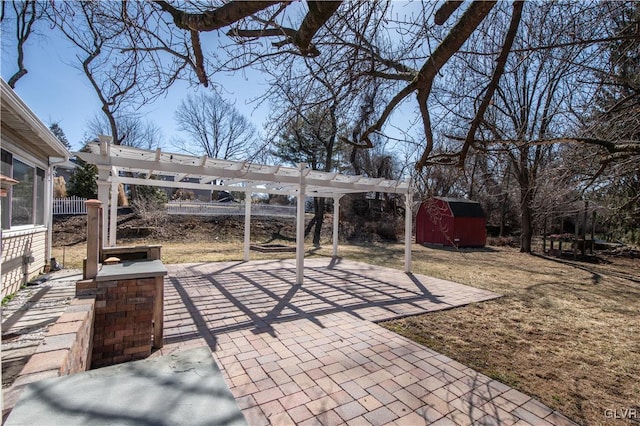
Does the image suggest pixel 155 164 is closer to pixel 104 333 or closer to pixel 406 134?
pixel 104 333

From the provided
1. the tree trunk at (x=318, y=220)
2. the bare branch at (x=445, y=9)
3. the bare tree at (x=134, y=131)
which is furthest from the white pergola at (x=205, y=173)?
the bare tree at (x=134, y=131)

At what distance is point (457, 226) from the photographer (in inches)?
644

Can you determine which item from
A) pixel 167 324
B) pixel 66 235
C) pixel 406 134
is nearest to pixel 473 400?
pixel 406 134

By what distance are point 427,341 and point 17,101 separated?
530cm

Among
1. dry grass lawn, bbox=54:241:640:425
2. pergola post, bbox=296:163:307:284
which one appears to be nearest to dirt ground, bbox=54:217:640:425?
dry grass lawn, bbox=54:241:640:425

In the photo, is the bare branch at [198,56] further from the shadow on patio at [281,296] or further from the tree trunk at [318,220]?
the tree trunk at [318,220]

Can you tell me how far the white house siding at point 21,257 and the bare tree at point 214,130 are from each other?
17.5 metres

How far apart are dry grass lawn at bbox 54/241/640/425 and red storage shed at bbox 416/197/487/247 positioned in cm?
775

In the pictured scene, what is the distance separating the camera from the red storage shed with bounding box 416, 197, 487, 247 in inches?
639

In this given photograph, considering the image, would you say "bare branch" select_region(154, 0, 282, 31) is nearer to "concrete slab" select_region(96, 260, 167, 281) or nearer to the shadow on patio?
"concrete slab" select_region(96, 260, 167, 281)

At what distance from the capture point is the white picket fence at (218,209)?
1677 centimetres

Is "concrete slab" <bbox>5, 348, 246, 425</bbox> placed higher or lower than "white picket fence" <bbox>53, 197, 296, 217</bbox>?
lower

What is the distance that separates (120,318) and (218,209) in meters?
14.8

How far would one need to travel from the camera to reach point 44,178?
6.37 metres
